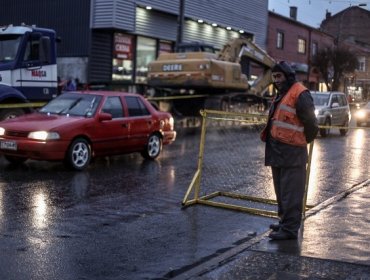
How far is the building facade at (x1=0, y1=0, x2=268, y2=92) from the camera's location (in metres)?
26.6

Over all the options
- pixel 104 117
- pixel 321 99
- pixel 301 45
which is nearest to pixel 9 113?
pixel 104 117

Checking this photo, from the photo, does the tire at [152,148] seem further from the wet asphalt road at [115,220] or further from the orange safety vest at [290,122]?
the orange safety vest at [290,122]

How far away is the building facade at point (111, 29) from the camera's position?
26578mm

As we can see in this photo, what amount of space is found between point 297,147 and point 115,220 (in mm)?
2419

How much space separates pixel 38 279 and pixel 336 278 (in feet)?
8.40

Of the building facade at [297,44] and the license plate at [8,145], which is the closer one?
the license plate at [8,145]

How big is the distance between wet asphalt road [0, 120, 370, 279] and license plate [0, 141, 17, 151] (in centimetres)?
42

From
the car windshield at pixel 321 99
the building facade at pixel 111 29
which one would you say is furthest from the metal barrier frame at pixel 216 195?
the building facade at pixel 111 29

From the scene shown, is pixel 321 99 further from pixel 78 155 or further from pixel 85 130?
pixel 78 155

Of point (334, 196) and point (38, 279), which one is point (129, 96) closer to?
point (334, 196)

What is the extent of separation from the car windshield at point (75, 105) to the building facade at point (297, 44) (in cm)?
2975

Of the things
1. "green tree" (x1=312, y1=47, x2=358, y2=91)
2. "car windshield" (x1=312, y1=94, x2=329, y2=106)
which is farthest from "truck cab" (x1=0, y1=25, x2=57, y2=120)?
"green tree" (x1=312, y1=47, x2=358, y2=91)

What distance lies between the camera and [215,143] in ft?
54.9

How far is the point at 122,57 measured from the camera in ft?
93.0
